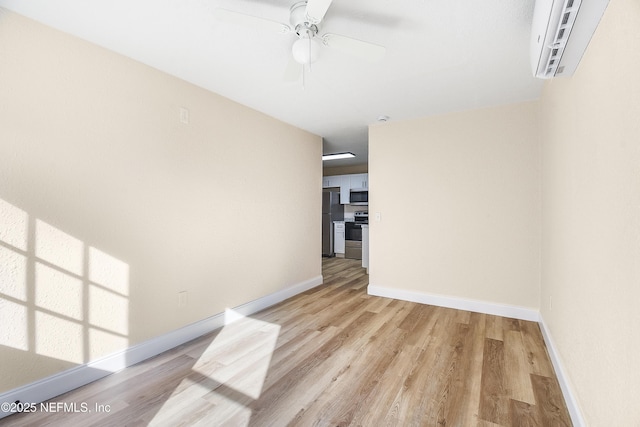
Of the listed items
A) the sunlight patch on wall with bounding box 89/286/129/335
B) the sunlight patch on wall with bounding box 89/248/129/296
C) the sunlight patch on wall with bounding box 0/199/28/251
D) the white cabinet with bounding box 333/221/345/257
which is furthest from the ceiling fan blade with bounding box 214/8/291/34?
the white cabinet with bounding box 333/221/345/257

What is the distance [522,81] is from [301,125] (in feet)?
8.35

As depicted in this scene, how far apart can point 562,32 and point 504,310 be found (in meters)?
2.83

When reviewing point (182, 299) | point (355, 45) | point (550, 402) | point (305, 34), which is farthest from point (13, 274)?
point (550, 402)

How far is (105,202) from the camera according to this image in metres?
2.03

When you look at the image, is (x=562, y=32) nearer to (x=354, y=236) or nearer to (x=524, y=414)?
(x=524, y=414)

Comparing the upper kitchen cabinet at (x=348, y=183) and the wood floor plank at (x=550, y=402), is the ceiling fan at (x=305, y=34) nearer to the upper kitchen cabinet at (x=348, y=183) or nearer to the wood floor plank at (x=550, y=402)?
the wood floor plank at (x=550, y=402)

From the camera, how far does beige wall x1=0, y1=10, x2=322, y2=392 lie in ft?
5.46

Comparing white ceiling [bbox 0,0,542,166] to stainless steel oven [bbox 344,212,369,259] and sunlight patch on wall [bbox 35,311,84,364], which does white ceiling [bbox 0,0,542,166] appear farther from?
stainless steel oven [bbox 344,212,369,259]

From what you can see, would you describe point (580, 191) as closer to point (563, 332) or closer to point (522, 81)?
point (563, 332)

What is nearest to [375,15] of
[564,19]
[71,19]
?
[564,19]

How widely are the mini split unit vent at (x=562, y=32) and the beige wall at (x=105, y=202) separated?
8.59 ft

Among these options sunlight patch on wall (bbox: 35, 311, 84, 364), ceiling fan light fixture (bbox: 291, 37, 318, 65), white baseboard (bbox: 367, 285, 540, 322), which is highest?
ceiling fan light fixture (bbox: 291, 37, 318, 65)

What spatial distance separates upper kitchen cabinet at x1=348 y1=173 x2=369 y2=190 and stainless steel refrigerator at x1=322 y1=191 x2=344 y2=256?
0.50m

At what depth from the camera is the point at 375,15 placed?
1662 mm
